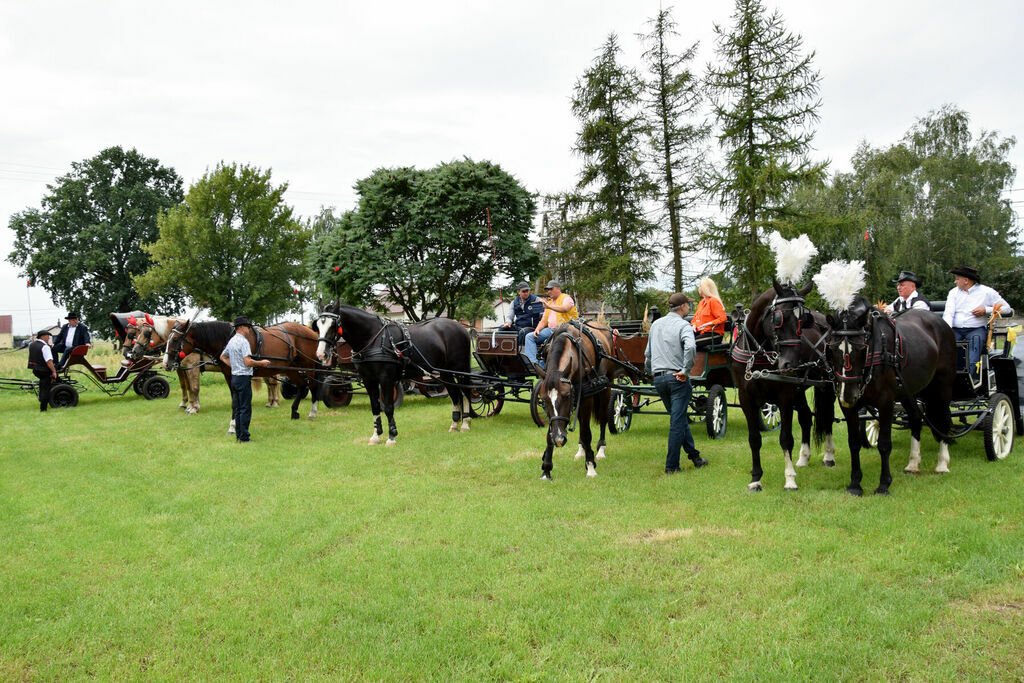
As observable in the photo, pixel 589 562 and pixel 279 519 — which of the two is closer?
pixel 589 562

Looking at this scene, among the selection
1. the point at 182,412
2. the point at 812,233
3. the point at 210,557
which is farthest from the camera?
the point at 812,233

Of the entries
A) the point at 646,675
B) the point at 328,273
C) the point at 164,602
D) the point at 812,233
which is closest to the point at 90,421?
the point at 328,273

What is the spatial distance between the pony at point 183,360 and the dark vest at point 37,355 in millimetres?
1745

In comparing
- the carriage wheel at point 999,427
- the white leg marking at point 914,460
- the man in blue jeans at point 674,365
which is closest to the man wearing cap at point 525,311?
the man in blue jeans at point 674,365

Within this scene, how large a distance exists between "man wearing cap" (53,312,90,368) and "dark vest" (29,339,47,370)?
2.46 feet

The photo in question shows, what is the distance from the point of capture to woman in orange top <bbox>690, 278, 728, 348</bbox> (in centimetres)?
942

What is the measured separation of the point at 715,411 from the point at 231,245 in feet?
75.6

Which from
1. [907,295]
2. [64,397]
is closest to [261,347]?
[64,397]

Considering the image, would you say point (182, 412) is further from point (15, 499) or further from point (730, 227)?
point (730, 227)

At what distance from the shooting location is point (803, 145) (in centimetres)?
2262

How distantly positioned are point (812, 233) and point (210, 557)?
855 inches

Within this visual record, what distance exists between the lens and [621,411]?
1171cm

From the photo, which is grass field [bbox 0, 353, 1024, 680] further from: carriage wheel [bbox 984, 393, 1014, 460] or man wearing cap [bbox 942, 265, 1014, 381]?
man wearing cap [bbox 942, 265, 1014, 381]

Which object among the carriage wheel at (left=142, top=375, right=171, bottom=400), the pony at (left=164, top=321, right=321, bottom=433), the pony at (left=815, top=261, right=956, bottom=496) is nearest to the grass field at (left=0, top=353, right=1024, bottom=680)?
the pony at (left=815, top=261, right=956, bottom=496)
